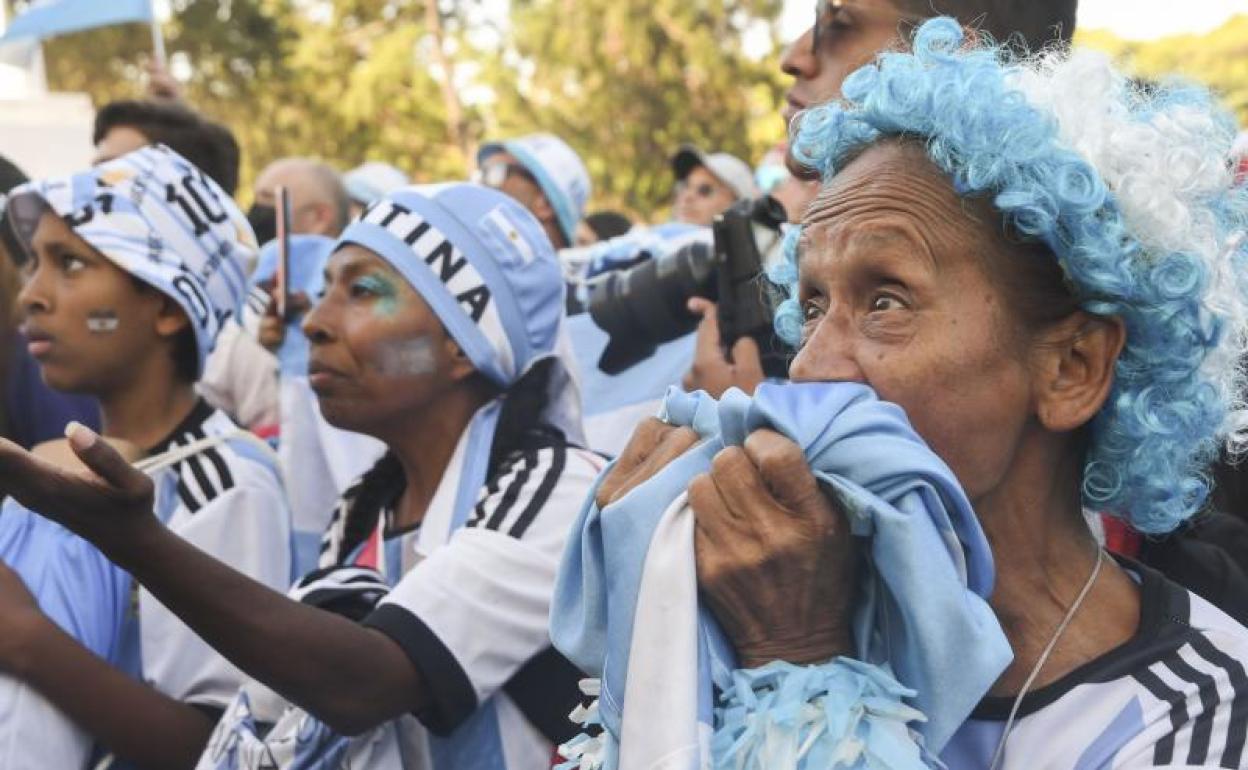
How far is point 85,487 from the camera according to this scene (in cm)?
234

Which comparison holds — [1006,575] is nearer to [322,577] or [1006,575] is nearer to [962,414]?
[962,414]

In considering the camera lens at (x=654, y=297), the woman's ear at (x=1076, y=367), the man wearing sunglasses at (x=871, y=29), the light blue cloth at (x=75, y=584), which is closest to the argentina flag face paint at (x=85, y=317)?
the light blue cloth at (x=75, y=584)

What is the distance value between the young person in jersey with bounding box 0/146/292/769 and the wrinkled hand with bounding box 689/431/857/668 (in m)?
1.56

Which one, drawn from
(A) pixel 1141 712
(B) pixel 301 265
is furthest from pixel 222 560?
(B) pixel 301 265

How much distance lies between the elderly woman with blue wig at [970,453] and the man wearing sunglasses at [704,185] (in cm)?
662

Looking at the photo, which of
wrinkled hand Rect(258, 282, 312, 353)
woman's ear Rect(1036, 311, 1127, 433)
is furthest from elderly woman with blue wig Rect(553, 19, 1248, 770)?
wrinkled hand Rect(258, 282, 312, 353)

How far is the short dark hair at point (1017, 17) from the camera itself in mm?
2857

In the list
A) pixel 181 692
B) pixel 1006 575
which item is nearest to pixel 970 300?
pixel 1006 575

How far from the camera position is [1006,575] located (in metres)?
2.04

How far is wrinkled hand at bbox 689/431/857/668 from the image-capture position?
171cm

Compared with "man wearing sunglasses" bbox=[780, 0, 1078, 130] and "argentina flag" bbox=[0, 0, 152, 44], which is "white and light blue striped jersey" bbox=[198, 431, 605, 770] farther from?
"argentina flag" bbox=[0, 0, 152, 44]

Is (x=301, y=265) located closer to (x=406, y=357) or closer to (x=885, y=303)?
(x=406, y=357)

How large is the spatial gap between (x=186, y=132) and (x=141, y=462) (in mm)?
2716

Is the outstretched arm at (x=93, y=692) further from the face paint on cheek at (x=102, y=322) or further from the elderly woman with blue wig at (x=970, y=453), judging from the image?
the elderly woman with blue wig at (x=970, y=453)
